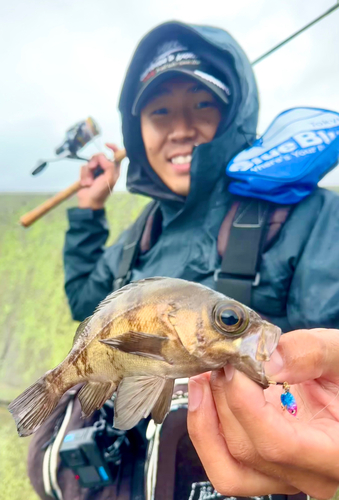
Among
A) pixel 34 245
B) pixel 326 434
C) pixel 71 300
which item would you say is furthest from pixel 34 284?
pixel 326 434

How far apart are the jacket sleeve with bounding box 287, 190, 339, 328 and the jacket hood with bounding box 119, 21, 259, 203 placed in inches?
20.0

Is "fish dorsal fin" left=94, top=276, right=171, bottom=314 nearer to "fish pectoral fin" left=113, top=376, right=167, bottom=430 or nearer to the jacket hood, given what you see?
"fish pectoral fin" left=113, top=376, right=167, bottom=430

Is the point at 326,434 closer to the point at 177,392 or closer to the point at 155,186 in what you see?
the point at 177,392

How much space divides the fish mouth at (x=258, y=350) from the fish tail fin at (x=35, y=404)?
423 mm

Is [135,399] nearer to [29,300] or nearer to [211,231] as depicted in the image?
[211,231]

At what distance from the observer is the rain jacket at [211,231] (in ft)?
4.06

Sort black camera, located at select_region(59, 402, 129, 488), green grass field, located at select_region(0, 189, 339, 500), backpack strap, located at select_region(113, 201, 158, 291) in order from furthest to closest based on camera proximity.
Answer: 1. green grass field, located at select_region(0, 189, 339, 500)
2. backpack strap, located at select_region(113, 201, 158, 291)
3. black camera, located at select_region(59, 402, 129, 488)

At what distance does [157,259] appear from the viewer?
1623 mm

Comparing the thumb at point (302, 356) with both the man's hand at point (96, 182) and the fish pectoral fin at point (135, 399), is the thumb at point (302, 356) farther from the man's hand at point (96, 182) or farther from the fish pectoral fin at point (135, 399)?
the man's hand at point (96, 182)

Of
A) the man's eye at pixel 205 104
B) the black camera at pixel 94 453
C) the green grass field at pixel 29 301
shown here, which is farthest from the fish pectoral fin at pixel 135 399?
the green grass field at pixel 29 301

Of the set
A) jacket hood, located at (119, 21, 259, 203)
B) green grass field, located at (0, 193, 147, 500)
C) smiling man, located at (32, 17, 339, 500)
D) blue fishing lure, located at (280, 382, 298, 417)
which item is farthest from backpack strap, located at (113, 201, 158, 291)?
green grass field, located at (0, 193, 147, 500)

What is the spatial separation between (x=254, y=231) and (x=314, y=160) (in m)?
0.40

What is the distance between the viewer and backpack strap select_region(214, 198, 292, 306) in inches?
48.5

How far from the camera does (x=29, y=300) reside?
3586 mm
